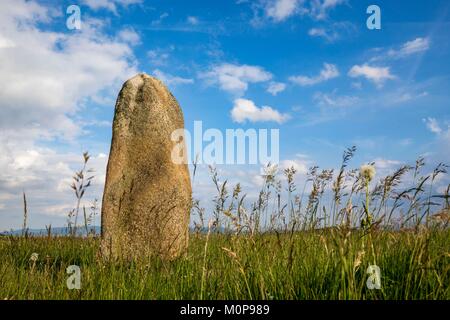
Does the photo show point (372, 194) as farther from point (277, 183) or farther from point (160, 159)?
point (160, 159)

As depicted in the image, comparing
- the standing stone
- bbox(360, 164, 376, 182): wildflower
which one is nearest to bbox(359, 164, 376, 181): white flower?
bbox(360, 164, 376, 182): wildflower

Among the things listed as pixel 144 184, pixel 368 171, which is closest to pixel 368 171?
pixel 368 171

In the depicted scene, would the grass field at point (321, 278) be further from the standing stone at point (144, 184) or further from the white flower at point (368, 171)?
the standing stone at point (144, 184)

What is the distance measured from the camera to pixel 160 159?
648 cm

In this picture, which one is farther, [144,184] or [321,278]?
[144,184]

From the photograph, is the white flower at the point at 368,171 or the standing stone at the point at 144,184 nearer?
the white flower at the point at 368,171

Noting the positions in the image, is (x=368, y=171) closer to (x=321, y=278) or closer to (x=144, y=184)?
(x=321, y=278)

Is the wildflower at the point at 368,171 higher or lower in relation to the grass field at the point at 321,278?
higher

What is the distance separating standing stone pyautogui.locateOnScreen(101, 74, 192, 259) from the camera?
20.8 feet

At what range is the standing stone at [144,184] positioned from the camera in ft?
20.8

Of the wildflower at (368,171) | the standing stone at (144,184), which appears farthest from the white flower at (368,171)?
the standing stone at (144,184)

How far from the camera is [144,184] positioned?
252 inches

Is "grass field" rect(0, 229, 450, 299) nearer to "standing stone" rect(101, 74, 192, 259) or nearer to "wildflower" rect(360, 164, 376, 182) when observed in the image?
"wildflower" rect(360, 164, 376, 182)
